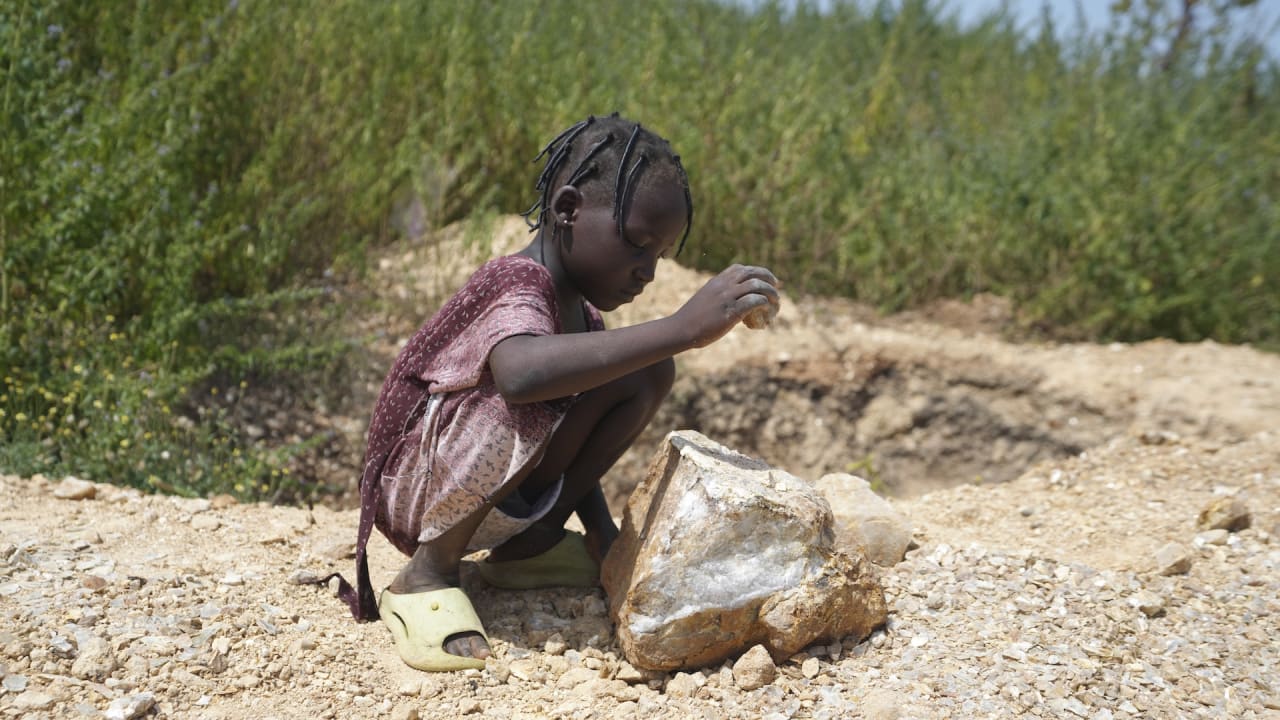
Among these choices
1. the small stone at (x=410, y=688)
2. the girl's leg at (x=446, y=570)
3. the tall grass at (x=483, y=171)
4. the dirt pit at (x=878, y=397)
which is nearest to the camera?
the small stone at (x=410, y=688)

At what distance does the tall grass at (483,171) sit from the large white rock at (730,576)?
163 centimetres

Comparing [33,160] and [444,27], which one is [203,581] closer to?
[33,160]

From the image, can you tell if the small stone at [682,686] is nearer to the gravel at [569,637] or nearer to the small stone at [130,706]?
the gravel at [569,637]

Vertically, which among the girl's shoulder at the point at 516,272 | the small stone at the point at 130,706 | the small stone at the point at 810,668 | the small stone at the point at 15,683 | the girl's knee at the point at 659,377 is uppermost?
the girl's shoulder at the point at 516,272

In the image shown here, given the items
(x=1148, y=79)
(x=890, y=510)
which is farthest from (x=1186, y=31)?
(x=890, y=510)

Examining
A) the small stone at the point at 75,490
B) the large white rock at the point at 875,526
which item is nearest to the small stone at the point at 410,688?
the large white rock at the point at 875,526

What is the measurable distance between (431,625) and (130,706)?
0.55 meters

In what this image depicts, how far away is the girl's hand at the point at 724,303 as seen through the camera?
1.80 metres

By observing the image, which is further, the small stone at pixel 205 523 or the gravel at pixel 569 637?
the small stone at pixel 205 523

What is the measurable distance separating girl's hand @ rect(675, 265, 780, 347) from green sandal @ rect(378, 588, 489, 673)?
2.53ft

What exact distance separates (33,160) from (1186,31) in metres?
6.28

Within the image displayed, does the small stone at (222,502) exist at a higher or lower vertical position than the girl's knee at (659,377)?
lower

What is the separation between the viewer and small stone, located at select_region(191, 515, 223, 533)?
8.64 feet

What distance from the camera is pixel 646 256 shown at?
6.68 ft
